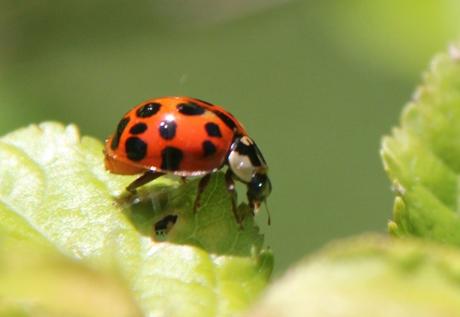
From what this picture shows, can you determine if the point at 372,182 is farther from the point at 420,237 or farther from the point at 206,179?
the point at 420,237

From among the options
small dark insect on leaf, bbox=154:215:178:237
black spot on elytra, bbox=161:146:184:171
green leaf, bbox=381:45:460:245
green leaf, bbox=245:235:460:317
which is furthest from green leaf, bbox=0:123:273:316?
green leaf, bbox=245:235:460:317

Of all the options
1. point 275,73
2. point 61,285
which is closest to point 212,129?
point 61,285

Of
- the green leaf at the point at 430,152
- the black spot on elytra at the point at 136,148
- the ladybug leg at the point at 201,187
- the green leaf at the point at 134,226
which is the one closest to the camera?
the green leaf at the point at 134,226

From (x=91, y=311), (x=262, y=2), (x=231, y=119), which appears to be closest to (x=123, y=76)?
(x=262, y=2)

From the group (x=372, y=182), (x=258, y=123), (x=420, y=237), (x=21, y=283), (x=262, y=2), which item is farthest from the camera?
(x=258, y=123)

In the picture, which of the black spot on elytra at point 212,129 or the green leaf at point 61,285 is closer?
the green leaf at point 61,285

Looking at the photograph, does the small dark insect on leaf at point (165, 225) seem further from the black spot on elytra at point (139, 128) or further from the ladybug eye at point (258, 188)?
the ladybug eye at point (258, 188)

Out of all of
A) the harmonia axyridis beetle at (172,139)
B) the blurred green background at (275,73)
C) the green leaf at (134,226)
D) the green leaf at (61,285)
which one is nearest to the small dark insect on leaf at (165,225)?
the green leaf at (134,226)
